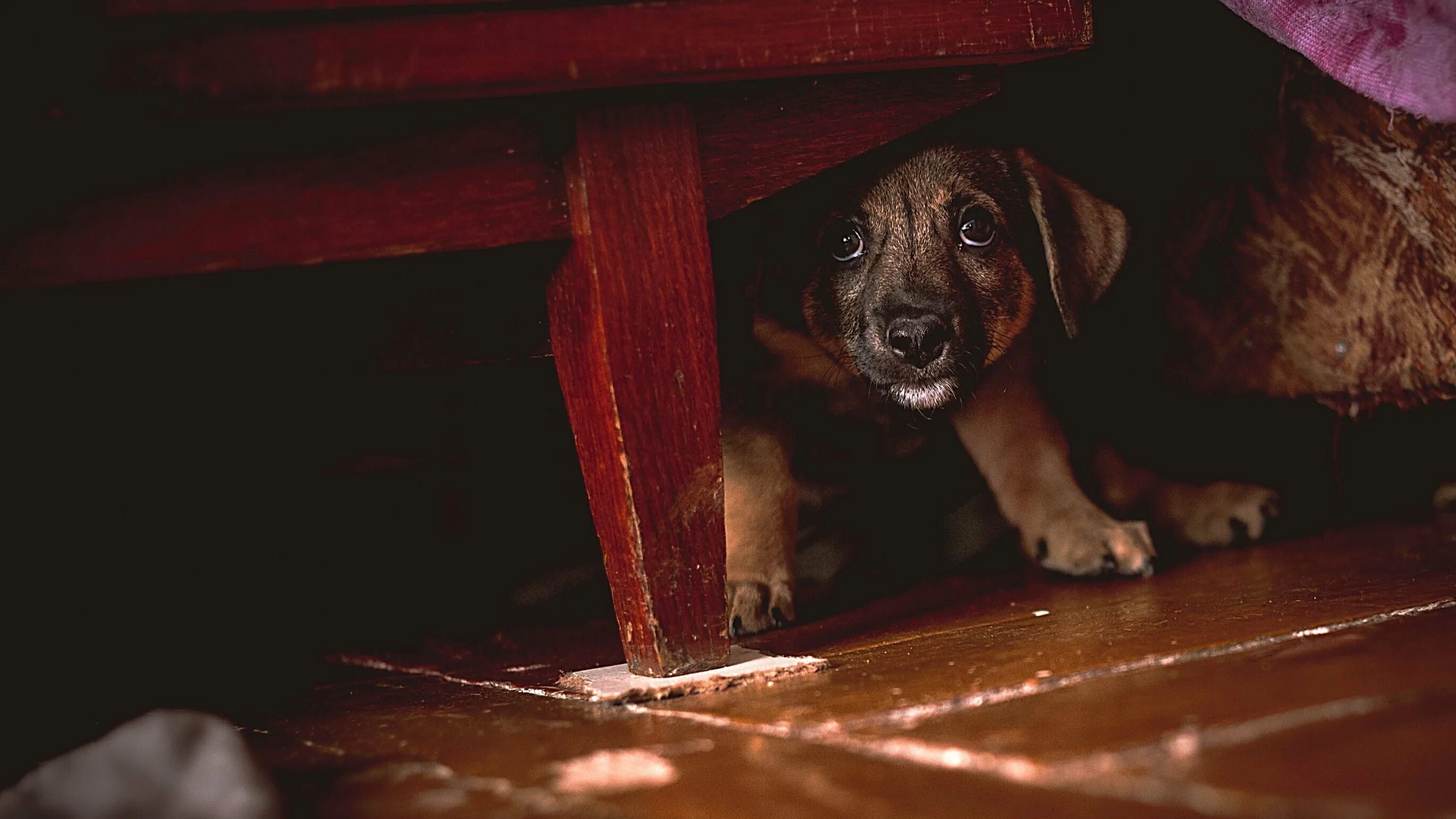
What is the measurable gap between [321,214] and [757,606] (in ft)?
3.08

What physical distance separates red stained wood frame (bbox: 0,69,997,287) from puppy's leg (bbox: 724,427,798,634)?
60 cm

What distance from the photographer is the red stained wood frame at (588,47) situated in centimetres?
115

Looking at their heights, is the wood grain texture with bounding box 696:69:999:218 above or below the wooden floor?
above

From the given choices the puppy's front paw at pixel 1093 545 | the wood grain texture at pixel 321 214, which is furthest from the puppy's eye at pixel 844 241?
the wood grain texture at pixel 321 214

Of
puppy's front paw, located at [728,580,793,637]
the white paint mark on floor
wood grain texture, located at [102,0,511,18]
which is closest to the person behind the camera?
the white paint mark on floor

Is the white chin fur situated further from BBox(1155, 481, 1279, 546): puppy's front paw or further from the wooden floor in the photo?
BBox(1155, 481, 1279, 546): puppy's front paw

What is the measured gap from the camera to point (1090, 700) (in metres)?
1.03

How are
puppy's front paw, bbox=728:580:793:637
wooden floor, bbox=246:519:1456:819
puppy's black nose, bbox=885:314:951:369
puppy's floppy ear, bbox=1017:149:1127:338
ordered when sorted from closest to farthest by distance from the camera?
wooden floor, bbox=246:519:1456:819 → puppy's front paw, bbox=728:580:793:637 → puppy's black nose, bbox=885:314:951:369 → puppy's floppy ear, bbox=1017:149:1127:338

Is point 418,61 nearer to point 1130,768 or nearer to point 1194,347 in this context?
point 1130,768

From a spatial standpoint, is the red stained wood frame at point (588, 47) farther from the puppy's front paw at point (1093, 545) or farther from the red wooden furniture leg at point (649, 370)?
the puppy's front paw at point (1093, 545)

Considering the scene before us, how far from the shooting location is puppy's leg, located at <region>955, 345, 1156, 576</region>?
2.10m

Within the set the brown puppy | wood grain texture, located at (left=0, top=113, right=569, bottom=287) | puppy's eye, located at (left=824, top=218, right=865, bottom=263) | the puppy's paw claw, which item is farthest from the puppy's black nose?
wood grain texture, located at (left=0, top=113, right=569, bottom=287)

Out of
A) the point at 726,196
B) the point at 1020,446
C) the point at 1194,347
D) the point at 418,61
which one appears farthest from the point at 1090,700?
the point at 1194,347

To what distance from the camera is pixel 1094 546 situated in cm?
211
